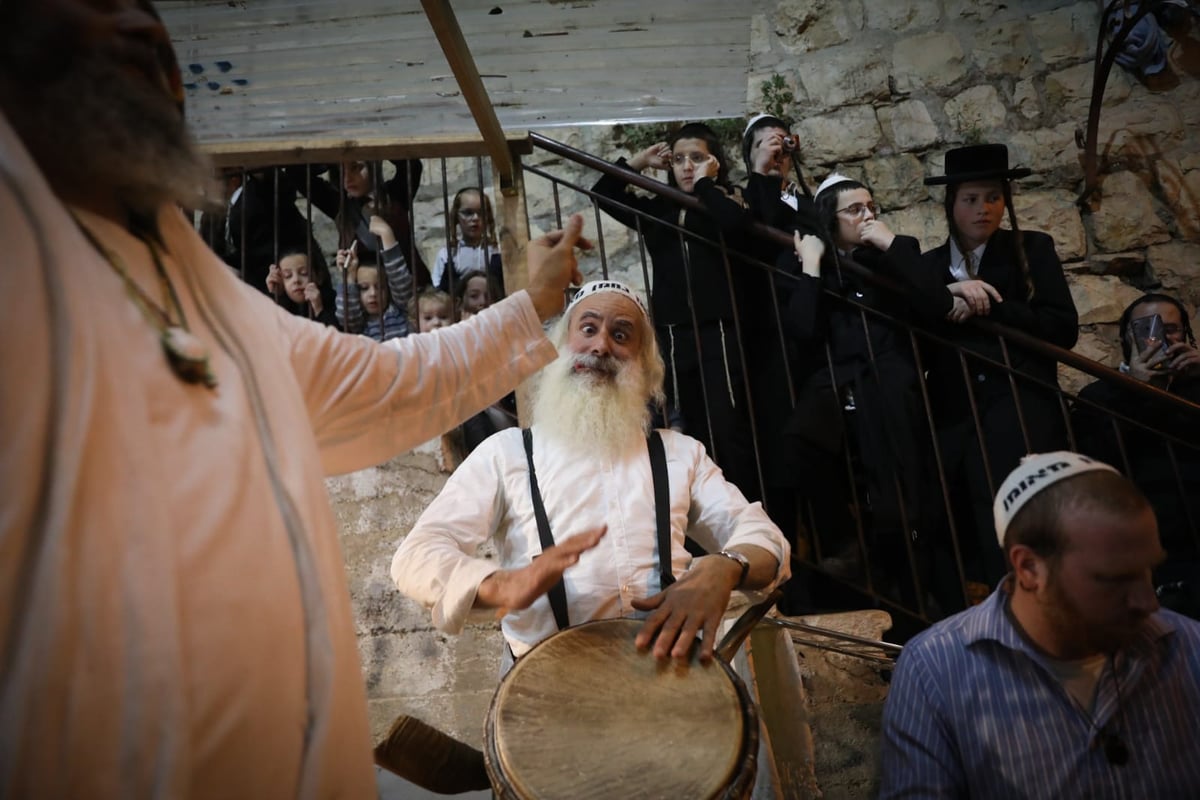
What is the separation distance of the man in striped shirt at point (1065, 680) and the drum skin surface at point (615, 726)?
0.67 m

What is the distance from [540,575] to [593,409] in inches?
38.4

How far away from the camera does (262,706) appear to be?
3.29 feet

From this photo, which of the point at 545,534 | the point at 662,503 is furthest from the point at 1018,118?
the point at 545,534

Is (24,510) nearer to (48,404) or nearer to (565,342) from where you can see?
(48,404)

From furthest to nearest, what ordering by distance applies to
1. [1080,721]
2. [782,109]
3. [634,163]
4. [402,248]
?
[782,109]
[402,248]
[634,163]
[1080,721]

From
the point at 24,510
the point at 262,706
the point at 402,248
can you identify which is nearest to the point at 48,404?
the point at 24,510

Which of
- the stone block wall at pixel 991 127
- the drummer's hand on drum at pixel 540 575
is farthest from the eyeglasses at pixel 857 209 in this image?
the drummer's hand on drum at pixel 540 575

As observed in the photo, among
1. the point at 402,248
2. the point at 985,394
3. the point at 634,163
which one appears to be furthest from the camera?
the point at 402,248

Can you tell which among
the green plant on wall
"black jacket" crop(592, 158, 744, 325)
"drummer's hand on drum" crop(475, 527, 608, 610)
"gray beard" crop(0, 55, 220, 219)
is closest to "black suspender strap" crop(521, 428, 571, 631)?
"drummer's hand on drum" crop(475, 527, 608, 610)

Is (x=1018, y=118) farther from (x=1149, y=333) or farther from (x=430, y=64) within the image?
(x=430, y=64)

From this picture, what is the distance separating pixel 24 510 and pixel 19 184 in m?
0.36

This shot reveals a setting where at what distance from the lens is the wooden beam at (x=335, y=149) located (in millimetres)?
3227

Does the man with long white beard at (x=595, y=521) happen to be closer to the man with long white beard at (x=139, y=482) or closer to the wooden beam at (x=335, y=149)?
the wooden beam at (x=335, y=149)

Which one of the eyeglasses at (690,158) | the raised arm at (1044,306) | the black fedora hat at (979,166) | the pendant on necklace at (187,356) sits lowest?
the pendant on necklace at (187,356)
